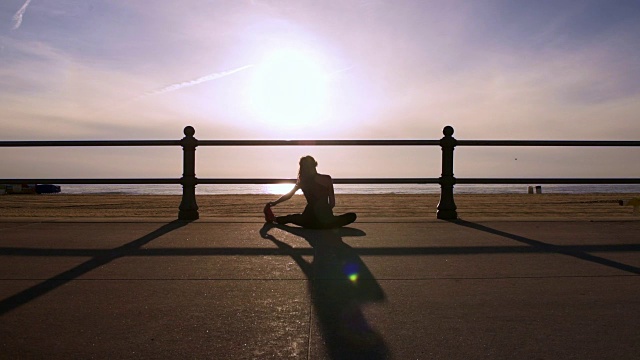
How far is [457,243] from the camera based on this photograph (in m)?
5.15

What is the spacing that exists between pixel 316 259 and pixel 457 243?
1511 mm

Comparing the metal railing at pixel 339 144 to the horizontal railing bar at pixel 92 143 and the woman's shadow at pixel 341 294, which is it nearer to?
the horizontal railing bar at pixel 92 143

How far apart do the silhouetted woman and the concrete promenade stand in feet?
1.97

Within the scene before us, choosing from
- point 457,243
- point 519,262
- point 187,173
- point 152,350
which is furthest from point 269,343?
point 187,173

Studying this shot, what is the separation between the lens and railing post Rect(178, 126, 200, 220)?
7289 mm

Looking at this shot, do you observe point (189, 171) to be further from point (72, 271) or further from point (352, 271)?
point (352, 271)

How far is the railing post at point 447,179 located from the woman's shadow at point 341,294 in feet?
7.40

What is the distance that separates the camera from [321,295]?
3.42 meters

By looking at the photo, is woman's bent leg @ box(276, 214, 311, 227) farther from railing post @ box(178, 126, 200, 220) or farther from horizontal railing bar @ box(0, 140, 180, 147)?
horizontal railing bar @ box(0, 140, 180, 147)

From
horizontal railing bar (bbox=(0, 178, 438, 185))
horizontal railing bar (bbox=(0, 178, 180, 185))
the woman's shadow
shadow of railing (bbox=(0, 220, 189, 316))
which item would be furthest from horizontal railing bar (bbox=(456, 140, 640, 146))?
shadow of railing (bbox=(0, 220, 189, 316))

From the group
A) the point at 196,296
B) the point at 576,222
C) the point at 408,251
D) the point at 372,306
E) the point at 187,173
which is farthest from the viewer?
the point at 187,173

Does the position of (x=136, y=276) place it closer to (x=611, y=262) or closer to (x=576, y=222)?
(x=611, y=262)

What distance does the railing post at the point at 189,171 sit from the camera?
7.29 m

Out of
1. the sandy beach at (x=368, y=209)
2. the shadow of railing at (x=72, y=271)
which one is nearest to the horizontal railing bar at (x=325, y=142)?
the shadow of railing at (x=72, y=271)
